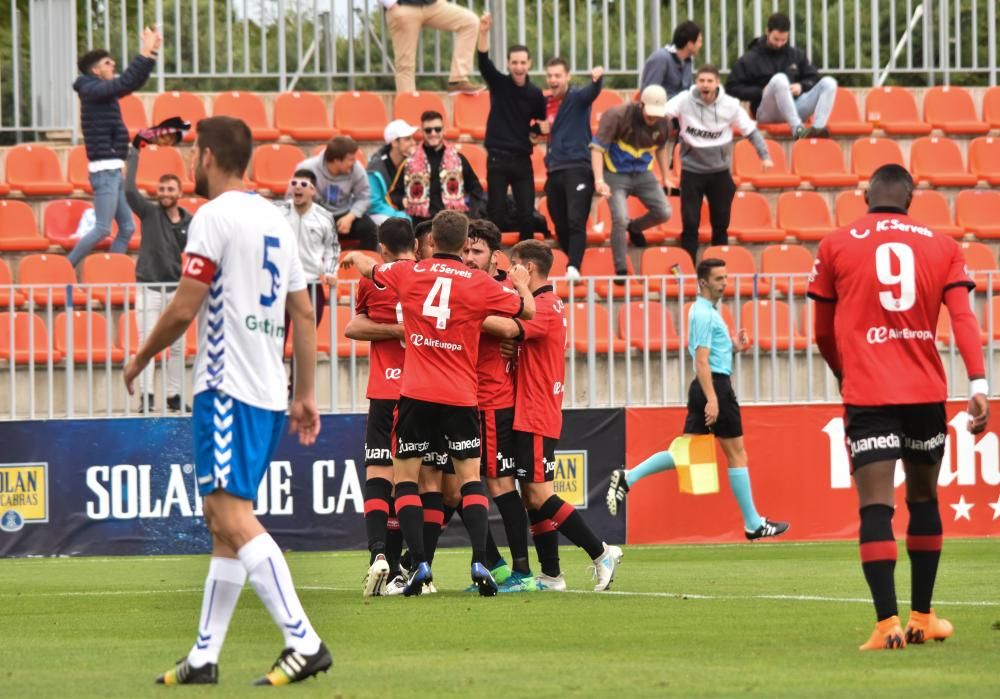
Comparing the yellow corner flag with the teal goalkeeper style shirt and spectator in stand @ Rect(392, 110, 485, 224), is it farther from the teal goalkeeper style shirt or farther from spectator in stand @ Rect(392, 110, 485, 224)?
spectator in stand @ Rect(392, 110, 485, 224)

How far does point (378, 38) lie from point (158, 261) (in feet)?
22.2

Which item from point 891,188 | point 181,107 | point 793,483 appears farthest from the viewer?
point 181,107

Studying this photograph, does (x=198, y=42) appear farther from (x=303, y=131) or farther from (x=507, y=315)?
(x=507, y=315)

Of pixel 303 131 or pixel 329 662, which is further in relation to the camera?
pixel 303 131

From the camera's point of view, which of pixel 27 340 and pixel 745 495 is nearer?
pixel 745 495

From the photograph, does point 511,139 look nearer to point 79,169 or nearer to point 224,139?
point 79,169

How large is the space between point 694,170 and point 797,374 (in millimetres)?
3001

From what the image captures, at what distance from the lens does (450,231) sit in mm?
10227

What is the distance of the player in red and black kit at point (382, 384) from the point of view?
10.9 meters

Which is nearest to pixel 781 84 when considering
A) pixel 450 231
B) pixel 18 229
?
pixel 18 229

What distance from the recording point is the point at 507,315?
34.7 ft

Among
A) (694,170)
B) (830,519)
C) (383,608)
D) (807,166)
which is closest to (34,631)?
(383,608)

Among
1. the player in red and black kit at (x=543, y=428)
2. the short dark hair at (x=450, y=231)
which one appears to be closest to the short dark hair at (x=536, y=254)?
the player in red and black kit at (x=543, y=428)

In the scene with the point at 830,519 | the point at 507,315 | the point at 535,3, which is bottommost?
the point at 830,519
